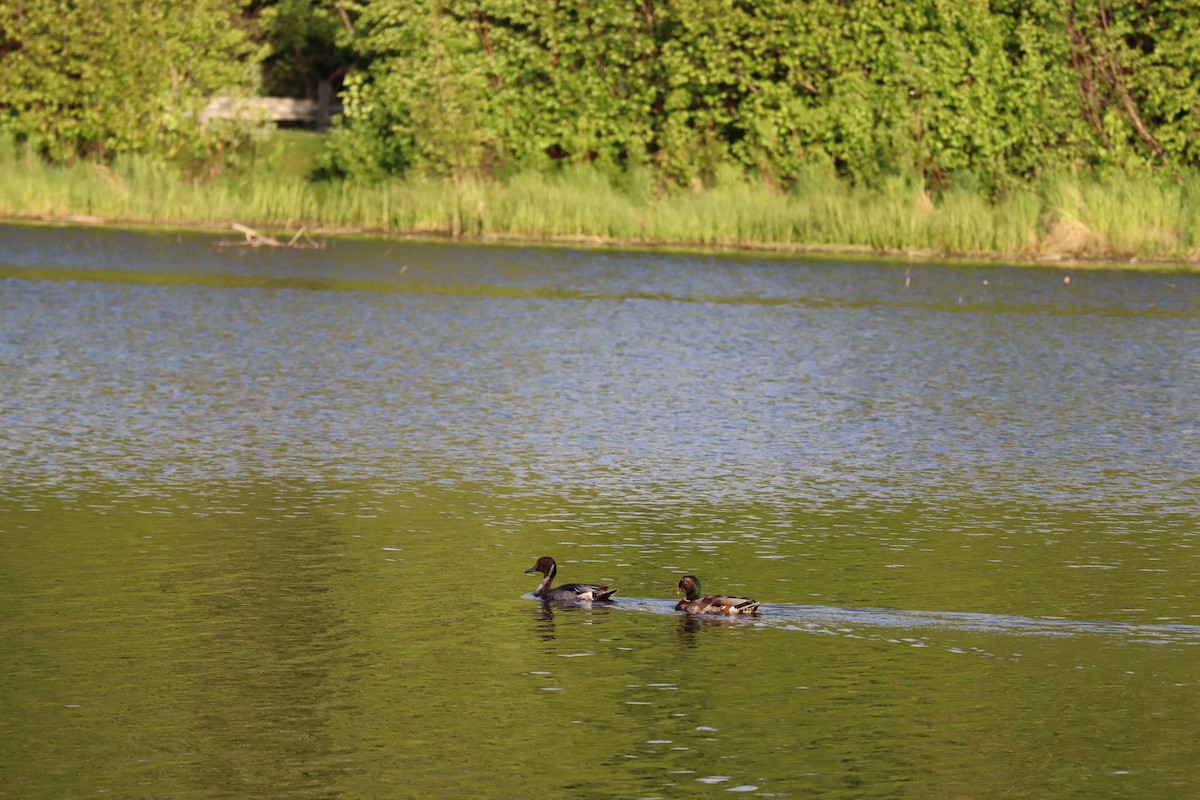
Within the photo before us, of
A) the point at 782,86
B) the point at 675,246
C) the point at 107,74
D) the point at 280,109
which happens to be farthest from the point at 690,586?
the point at 280,109

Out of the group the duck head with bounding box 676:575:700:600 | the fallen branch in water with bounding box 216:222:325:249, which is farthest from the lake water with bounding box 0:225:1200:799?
the fallen branch in water with bounding box 216:222:325:249

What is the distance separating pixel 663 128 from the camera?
45.4 m

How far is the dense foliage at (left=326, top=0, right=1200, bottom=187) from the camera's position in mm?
42750

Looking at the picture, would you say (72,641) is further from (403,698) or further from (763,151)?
(763,151)

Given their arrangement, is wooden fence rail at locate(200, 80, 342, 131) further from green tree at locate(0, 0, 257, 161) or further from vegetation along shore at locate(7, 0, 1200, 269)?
green tree at locate(0, 0, 257, 161)

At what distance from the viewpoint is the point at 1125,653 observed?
35.9 feet

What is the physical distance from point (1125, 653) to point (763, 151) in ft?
113

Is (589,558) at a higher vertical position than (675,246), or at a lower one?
lower

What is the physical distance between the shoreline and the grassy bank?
0.11m

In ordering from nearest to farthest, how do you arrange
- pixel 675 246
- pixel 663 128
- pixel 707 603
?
1. pixel 707 603
2. pixel 675 246
3. pixel 663 128

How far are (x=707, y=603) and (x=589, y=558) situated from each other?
1.85 m

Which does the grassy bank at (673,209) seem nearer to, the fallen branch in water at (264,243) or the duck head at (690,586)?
the fallen branch in water at (264,243)

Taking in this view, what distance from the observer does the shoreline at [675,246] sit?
122 ft

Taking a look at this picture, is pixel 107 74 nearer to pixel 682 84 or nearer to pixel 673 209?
pixel 682 84
